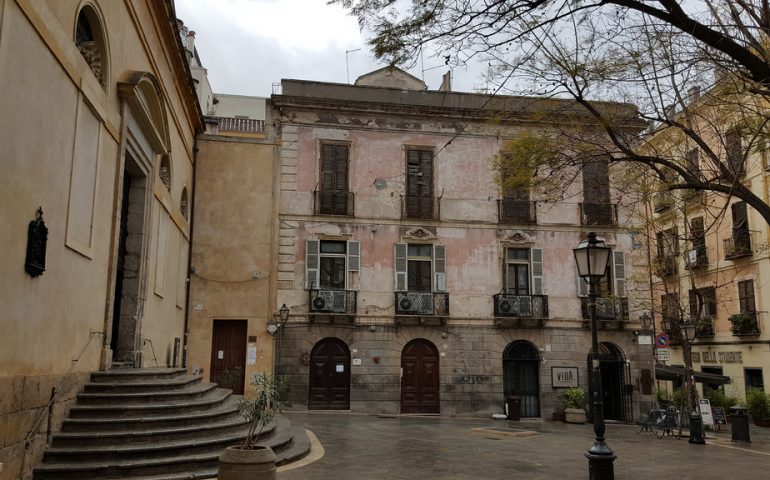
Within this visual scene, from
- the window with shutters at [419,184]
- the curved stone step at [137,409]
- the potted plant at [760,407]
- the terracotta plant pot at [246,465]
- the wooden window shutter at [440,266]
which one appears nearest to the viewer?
the terracotta plant pot at [246,465]

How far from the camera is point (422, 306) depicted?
21.1 metres

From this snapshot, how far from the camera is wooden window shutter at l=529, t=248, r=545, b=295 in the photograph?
22.0m

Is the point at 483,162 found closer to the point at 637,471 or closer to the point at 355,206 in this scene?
the point at 355,206

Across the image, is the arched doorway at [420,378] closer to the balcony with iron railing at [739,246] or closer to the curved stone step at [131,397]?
the curved stone step at [131,397]

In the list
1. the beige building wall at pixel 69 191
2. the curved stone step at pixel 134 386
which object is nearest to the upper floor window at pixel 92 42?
the beige building wall at pixel 69 191

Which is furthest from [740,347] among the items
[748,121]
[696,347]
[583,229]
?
[748,121]

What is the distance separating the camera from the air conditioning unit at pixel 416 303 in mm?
20984

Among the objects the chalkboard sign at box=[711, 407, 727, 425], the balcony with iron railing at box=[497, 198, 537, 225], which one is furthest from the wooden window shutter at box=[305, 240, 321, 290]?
the chalkboard sign at box=[711, 407, 727, 425]

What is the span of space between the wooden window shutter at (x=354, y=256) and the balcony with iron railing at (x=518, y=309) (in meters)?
4.74

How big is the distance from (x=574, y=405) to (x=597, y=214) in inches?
265

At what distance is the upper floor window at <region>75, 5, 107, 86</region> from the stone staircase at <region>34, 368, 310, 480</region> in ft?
15.9

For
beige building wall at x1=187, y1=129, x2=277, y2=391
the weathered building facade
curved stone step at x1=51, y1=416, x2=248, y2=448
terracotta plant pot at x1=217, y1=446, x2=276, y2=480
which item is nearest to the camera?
terracotta plant pot at x1=217, y1=446, x2=276, y2=480

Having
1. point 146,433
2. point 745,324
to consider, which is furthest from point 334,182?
point 745,324

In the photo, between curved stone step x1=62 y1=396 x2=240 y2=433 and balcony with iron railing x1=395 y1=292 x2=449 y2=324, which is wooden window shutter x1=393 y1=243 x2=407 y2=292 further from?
curved stone step x1=62 y1=396 x2=240 y2=433
